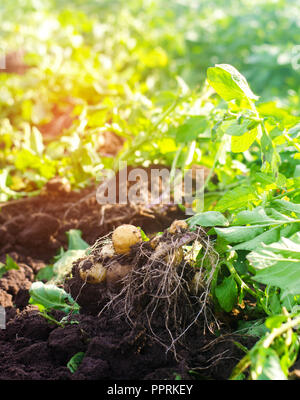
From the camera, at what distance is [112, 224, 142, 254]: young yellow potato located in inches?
64.9

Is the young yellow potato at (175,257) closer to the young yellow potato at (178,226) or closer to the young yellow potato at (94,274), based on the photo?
the young yellow potato at (178,226)

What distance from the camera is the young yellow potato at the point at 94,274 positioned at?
166 centimetres

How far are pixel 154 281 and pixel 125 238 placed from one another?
180 millimetres

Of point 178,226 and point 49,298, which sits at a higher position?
point 178,226

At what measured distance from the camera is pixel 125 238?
1.65 m

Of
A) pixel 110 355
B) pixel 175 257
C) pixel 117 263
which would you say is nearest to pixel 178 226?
pixel 175 257

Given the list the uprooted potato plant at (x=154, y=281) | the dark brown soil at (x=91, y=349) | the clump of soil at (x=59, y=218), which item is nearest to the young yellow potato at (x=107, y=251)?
the uprooted potato plant at (x=154, y=281)

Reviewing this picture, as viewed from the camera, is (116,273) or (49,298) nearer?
(116,273)

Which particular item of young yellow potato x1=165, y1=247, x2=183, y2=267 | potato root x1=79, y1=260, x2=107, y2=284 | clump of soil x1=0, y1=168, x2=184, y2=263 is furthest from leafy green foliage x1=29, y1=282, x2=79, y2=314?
clump of soil x1=0, y1=168, x2=184, y2=263

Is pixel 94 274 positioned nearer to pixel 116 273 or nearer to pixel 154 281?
pixel 116 273

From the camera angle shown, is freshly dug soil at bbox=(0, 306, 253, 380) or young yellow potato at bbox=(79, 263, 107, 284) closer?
freshly dug soil at bbox=(0, 306, 253, 380)

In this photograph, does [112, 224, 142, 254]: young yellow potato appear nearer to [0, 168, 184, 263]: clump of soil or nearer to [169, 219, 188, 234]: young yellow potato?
[169, 219, 188, 234]: young yellow potato
